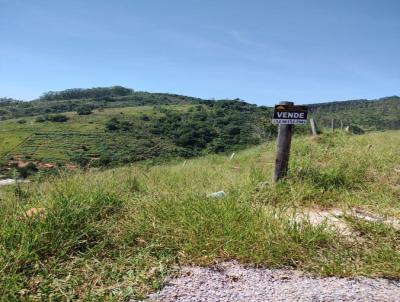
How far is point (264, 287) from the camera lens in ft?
9.24

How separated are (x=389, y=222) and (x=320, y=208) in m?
0.84

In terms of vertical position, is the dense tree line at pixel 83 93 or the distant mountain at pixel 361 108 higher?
the dense tree line at pixel 83 93

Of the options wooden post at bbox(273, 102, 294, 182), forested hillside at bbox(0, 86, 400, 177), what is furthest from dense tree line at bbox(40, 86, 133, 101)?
wooden post at bbox(273, 102, 294, 182)

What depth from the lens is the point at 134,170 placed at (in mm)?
6621

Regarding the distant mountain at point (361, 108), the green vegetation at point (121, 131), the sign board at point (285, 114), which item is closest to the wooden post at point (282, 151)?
the sign board at point (285, 114)

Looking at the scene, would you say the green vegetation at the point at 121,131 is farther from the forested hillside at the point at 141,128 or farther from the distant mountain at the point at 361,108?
the distant mountain at the point at 361,108

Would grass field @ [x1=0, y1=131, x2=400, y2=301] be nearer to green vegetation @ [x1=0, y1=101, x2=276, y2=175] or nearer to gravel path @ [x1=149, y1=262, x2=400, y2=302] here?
gravel path @ [x1=149, y1=262, x2=400, y2=302]

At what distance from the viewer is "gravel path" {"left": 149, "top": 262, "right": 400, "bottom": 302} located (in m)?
2.66

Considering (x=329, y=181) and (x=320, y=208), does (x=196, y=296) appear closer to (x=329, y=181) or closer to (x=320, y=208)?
(x=320, y=208)

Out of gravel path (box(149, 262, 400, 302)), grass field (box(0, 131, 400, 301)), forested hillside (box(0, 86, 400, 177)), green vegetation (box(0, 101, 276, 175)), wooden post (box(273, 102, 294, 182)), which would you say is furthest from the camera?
green vegetation (box(0, 101, 276, 175))

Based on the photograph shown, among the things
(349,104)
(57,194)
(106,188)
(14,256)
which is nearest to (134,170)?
(106,188)

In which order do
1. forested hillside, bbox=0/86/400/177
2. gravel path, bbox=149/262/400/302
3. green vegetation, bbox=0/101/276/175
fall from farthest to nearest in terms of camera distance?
green vegetation, bbox=0/101/276/175 < forested hillside, bbox=0/86/400/177 < gravel path, bbox=149/262/400/302

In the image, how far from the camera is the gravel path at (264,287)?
2.66 metres

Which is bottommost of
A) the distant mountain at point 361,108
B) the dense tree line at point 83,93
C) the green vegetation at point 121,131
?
the green vegetation at point 121,131
